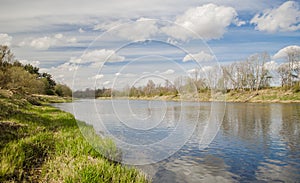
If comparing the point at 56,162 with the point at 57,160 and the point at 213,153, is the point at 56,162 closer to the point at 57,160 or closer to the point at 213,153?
the point at 57,160

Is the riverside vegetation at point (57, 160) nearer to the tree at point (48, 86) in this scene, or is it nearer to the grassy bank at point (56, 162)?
the grassy bank at point (56, 162)

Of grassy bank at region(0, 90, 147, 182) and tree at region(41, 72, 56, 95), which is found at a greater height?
tree at region(41, 72, 56, 95)

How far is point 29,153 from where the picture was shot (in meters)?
9.42

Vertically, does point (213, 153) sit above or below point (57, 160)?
below

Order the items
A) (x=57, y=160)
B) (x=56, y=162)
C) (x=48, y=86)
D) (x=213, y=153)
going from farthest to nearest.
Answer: (x=48, y=86), (x=213, y=153), (x=57, y=160), (x=56, y=162)

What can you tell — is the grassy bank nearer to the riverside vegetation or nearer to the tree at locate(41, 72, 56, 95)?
the riverside vegetation

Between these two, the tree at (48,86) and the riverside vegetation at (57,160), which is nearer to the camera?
the riverside vegetation at (57,160)

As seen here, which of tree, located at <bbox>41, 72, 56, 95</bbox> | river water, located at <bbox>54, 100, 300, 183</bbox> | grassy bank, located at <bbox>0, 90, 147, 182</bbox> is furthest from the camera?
tree, located at <bbox>41, 72, 56, 95</bbox>

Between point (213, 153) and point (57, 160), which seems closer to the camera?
point (57, 160)

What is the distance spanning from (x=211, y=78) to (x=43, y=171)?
351 inches

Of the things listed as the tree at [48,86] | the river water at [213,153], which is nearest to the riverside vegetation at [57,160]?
the river water at [213,153]

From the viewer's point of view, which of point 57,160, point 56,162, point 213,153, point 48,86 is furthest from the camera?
point 48,86

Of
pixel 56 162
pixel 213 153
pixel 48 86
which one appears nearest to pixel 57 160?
pixel 56 162

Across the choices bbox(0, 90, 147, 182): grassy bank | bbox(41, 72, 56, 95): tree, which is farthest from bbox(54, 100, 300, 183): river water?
bbox(41, 72, 56, 95): tree
